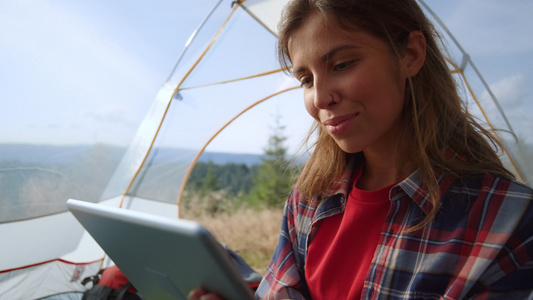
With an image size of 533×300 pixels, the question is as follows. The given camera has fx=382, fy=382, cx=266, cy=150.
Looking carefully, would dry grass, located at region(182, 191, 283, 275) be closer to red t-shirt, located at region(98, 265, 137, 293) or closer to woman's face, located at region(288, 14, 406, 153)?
red t-shirt, located at region(98, 265, 137, 293)

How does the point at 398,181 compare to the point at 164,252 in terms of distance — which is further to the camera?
the point at 398,181

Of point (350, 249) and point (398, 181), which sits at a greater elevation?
point (398, 181)

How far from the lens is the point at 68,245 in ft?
6.18

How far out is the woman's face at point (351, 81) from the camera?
2.39 feet

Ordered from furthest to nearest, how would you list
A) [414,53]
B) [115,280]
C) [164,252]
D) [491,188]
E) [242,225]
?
1. [242,225]
2. [115,280]
3. [414,53]
4. [491,188]
5. [164,252]

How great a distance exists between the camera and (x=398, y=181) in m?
0.83

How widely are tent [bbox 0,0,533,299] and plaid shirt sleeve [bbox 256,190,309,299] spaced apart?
1.15 m

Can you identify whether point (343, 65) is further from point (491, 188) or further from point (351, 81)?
point (491, 188)

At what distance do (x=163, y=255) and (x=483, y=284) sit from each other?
1.73 feet

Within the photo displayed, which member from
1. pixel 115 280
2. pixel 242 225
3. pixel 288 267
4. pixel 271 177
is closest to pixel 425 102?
pixel 288 267

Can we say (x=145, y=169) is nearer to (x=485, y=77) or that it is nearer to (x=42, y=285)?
(x=42, y=285)

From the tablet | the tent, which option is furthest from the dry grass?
the tablet

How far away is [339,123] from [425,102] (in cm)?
20

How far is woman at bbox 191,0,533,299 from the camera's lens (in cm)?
65
